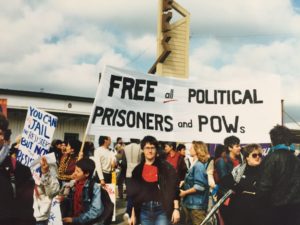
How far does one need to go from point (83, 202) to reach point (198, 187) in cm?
283

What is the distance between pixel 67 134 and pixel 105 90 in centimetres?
2241

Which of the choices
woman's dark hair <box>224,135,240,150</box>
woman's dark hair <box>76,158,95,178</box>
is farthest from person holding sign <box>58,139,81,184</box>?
woman's dark hair <box>76,158,95,178</box>

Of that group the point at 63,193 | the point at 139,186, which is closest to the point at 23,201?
the point at 63,193

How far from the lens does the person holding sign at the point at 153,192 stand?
5891mm

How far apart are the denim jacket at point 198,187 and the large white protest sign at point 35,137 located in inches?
93.3

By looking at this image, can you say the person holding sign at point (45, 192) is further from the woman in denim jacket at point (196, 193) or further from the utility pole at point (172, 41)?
the utility pole at point (172, 41)

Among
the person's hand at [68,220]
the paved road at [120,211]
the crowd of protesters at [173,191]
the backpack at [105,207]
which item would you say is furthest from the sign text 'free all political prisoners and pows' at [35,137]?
the paved road at [120,211]

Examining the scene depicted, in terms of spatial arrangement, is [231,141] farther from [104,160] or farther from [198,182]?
[104,160]

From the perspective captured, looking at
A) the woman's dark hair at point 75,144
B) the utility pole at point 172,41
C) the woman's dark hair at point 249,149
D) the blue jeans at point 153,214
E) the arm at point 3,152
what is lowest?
the blue jeans at point 153,214

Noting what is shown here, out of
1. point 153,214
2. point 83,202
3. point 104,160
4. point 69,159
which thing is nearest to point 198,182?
point 153,214

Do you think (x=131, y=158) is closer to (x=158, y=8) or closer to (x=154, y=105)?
(x=154, y=105)

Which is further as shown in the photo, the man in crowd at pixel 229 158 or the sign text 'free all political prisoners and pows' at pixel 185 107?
the man in crowd at pixel 229 158

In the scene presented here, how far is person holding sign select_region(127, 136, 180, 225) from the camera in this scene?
5.89m

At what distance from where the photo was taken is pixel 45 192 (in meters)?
5.78
